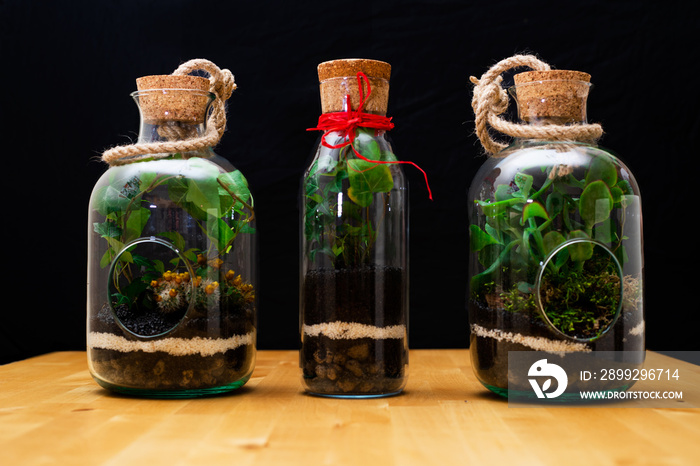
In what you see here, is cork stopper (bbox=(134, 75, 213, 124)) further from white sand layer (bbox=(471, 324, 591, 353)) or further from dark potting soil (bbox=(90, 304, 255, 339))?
white sand layer (bbox=(471, 324, 591, 353))

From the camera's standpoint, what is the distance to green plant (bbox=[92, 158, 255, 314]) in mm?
1032

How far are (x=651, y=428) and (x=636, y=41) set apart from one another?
109 centimetres

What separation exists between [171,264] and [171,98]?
0.27m

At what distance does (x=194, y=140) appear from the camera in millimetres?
1083

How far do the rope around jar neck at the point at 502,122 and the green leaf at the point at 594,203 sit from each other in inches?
4.0

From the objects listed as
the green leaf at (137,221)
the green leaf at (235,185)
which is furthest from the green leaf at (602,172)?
the green leaf at (137,221)

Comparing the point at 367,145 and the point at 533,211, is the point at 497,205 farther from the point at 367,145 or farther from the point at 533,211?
the point at 367,145

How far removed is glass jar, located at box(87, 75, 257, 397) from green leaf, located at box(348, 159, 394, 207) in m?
0.19

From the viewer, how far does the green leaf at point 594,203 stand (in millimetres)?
980

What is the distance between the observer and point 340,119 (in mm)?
1060

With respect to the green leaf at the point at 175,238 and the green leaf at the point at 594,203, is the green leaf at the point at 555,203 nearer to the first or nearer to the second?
the green leaf at the point at 594,203

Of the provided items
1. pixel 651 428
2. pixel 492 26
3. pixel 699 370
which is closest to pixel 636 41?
pixel 492 26

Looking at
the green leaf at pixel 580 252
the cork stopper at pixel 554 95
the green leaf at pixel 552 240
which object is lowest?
the green leaf at pixel 580 252

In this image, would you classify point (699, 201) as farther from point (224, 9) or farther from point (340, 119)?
point (224, 9)
